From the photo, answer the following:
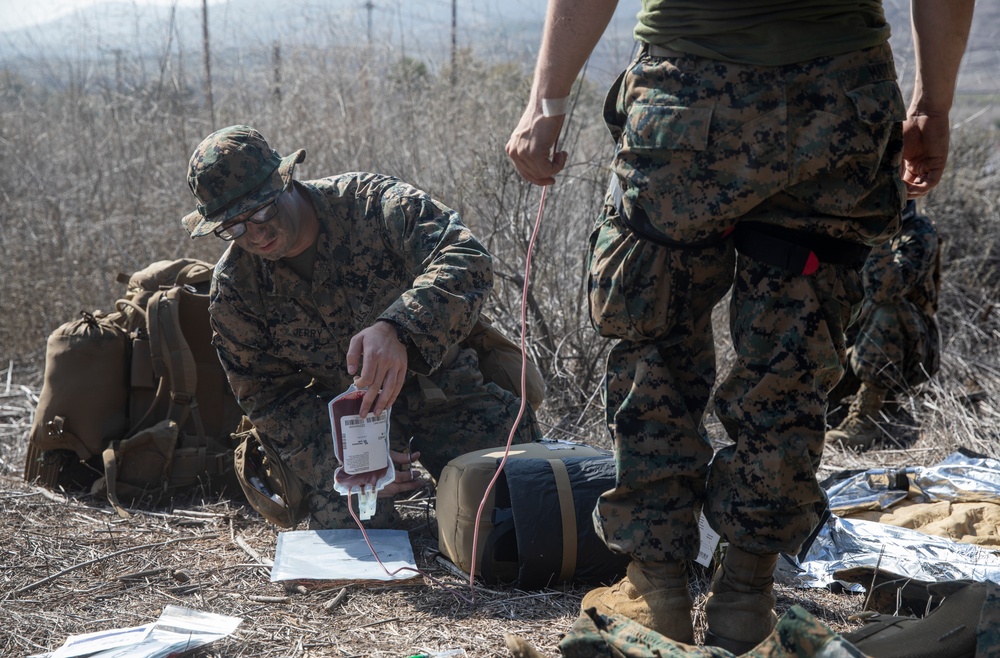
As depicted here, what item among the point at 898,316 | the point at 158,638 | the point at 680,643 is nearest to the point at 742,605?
the point at 680,643

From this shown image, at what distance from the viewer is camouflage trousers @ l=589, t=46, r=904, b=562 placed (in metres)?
1.76

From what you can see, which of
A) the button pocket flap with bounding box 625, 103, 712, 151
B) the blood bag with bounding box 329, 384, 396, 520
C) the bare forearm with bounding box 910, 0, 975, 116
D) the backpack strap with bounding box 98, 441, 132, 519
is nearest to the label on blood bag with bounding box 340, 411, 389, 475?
the blood bag with bounding box 329, 384, 396, 520

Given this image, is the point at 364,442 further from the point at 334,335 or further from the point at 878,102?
the point at 878,102

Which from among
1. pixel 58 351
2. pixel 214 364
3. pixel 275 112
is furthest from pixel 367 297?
pixel 275 112

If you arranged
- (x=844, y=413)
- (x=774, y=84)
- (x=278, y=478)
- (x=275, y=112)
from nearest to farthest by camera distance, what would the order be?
(x=774, y=84) < (x=278, y=478) < (x=844, y=413) < (x=275, y=112)

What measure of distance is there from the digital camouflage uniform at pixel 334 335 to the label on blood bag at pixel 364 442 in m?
0.59

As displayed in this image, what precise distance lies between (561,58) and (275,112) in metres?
5.19

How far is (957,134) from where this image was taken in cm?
694

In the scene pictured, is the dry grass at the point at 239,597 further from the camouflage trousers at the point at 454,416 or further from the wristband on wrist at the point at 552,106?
the wristband on wrist at the point at 552,106

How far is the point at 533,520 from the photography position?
100 inches

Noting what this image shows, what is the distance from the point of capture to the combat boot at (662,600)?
6.24 ft

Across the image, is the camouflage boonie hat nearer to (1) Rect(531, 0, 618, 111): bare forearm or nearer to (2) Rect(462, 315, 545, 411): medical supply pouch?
(2) Rect(462, 315, 545, 411): medical supply pouch

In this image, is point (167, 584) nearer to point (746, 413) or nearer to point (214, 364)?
point (214, 364)

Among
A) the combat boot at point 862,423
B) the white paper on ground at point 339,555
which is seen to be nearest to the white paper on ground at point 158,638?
the white paper on ground at point 339,555
